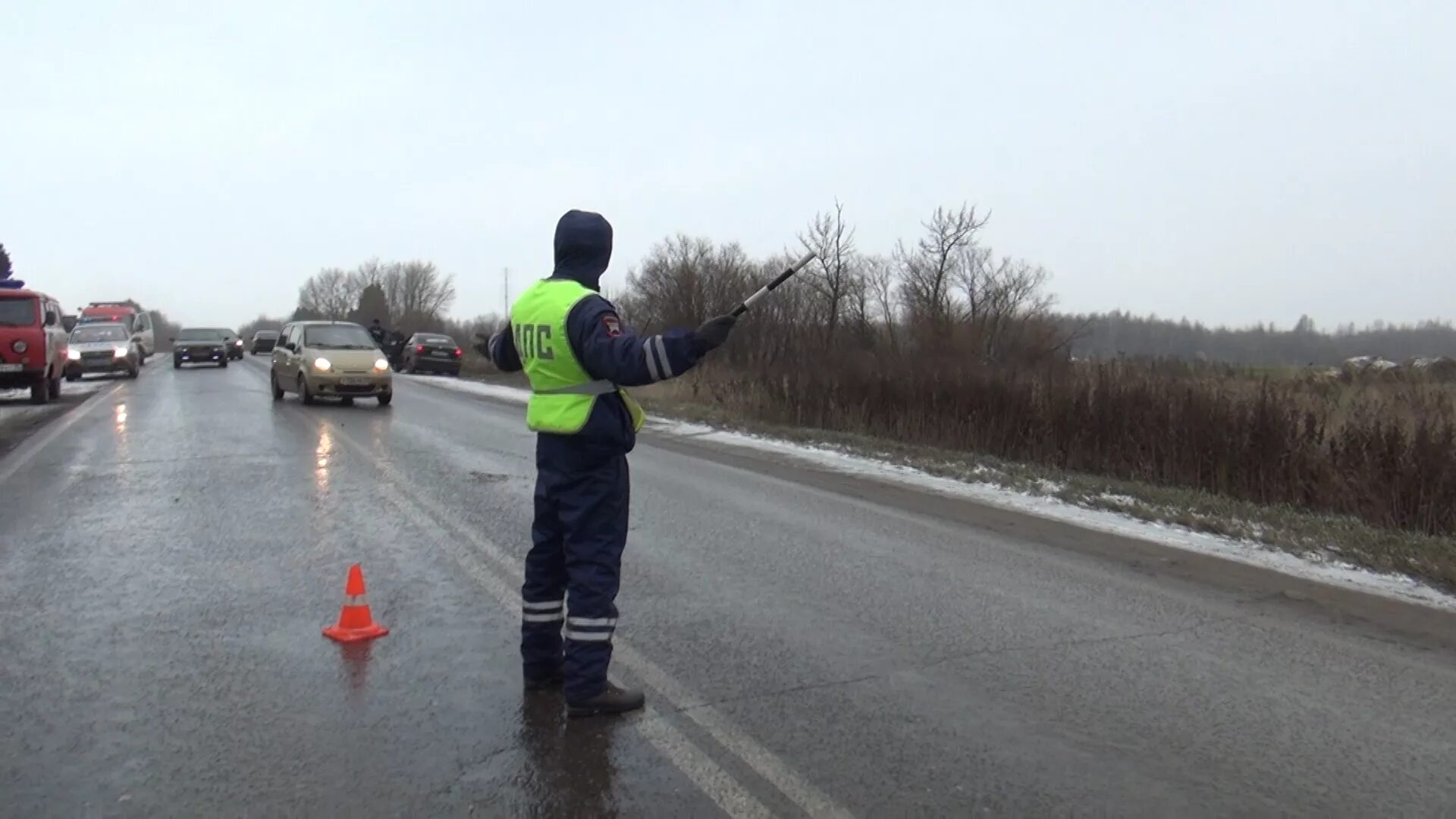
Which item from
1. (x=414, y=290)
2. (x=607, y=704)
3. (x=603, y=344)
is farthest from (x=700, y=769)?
(x=414, y=290)

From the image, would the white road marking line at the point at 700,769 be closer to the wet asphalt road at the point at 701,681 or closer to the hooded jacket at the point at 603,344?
the wet asphalt road at the point at 701,681

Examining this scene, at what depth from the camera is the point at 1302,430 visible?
12.4 meters

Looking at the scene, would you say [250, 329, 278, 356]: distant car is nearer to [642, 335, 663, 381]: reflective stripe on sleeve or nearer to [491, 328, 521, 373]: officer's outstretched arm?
[491, 328, 521, 373]: officer's outstretched arm

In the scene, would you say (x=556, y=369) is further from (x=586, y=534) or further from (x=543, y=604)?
(x=543, y=604)

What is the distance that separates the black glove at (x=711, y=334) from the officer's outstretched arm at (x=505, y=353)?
111 cm

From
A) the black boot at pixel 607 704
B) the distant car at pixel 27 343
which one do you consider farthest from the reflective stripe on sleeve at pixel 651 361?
the distant car at pixel 27 343

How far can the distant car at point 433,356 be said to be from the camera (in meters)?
40.6

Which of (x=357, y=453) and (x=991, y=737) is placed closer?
(x=991, y=737)

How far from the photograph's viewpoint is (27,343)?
792 inches

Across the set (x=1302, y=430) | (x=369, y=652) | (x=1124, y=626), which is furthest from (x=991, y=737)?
(x=1302, y=430)

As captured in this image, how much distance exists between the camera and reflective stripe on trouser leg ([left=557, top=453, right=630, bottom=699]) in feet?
14.3

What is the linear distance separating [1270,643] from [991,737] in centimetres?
245

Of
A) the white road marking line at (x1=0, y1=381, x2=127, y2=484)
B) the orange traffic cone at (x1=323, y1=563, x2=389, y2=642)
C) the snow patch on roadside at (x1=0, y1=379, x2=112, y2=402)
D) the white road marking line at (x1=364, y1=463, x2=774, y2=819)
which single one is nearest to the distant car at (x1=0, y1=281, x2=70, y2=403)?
the snow patch on roadside at (x1=0, y1=379, x2=112, y2=402)

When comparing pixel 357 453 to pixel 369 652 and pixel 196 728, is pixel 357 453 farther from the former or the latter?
pixel 196 728
